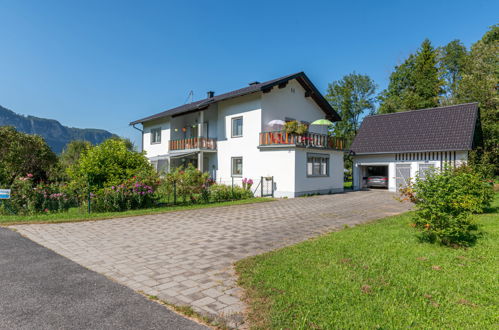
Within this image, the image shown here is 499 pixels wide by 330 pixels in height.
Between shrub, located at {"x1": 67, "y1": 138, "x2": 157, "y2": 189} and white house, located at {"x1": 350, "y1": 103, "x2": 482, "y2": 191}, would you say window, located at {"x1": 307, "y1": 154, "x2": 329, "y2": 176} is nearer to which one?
white house, located at {"x1": 350, "y1": 103, "x2": 482, "y2": 191}

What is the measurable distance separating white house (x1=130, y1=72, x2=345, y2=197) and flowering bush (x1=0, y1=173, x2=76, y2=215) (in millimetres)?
10001

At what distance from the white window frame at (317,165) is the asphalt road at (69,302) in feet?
48.8

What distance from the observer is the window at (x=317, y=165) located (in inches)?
722

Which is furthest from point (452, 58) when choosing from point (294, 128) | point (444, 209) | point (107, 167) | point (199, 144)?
point (107, 167)

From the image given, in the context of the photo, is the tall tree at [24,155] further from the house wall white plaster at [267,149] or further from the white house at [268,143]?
the house wall white plaster at [267,149]

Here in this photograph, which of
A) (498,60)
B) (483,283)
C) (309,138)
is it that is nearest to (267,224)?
(483,283)

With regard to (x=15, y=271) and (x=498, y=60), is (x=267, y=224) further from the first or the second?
(x=498, y=60)

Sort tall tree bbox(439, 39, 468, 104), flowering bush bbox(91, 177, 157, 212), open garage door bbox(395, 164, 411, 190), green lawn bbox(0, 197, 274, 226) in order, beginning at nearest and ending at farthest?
1. green lawn bbox(0, 197, 274, 226)
2. flowering bush bbox(91, 177, 157, 212)
3. open garage door bbox(395, 164, 411, 190)
4. tall tree bbox(439, 39, 468, 104)

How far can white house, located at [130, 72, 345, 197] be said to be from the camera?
17.5m

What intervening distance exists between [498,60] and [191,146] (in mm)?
30292

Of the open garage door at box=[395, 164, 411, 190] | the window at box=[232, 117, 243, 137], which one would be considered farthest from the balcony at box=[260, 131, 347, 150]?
the open garage door at box=[395, 164, 411, 190]

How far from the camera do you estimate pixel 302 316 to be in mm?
3055

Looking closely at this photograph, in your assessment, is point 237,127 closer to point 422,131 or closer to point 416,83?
point 422,131

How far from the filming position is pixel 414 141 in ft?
67.6
